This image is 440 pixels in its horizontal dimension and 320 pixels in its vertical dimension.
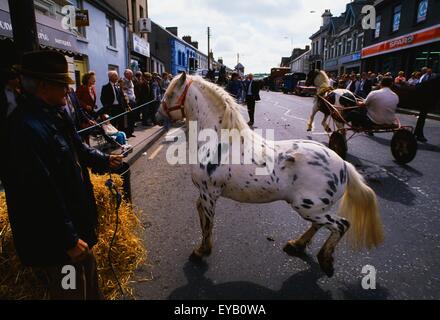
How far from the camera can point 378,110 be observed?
23.8ft

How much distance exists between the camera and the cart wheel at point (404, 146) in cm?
696

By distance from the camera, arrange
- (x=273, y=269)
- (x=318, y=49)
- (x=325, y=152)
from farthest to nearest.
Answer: (x=318, y=49) < (x=273, y=269) < (x=325, y=152)

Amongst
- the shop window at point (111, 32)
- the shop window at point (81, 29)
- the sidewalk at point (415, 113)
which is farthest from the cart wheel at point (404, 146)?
the shop window at point (111, 32)

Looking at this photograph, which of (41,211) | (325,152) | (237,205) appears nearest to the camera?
(41,211)

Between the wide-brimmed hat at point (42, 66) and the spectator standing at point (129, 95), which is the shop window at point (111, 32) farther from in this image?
the wide-brimmed hat at point (42, 66)

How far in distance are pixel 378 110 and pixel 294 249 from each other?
208 inches

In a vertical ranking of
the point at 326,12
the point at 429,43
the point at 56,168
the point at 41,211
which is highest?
the point at 326,12

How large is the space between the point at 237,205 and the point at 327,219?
2.29 m

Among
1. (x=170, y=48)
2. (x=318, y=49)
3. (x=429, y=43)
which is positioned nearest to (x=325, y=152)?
(x=429, y=43)

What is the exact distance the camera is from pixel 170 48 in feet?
140

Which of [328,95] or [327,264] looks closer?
[327,264]

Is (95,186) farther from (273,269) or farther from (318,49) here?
(318,49)

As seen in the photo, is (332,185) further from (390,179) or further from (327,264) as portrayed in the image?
(390,179)

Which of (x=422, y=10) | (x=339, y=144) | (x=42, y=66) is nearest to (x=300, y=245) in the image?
(x=42, y=66)
